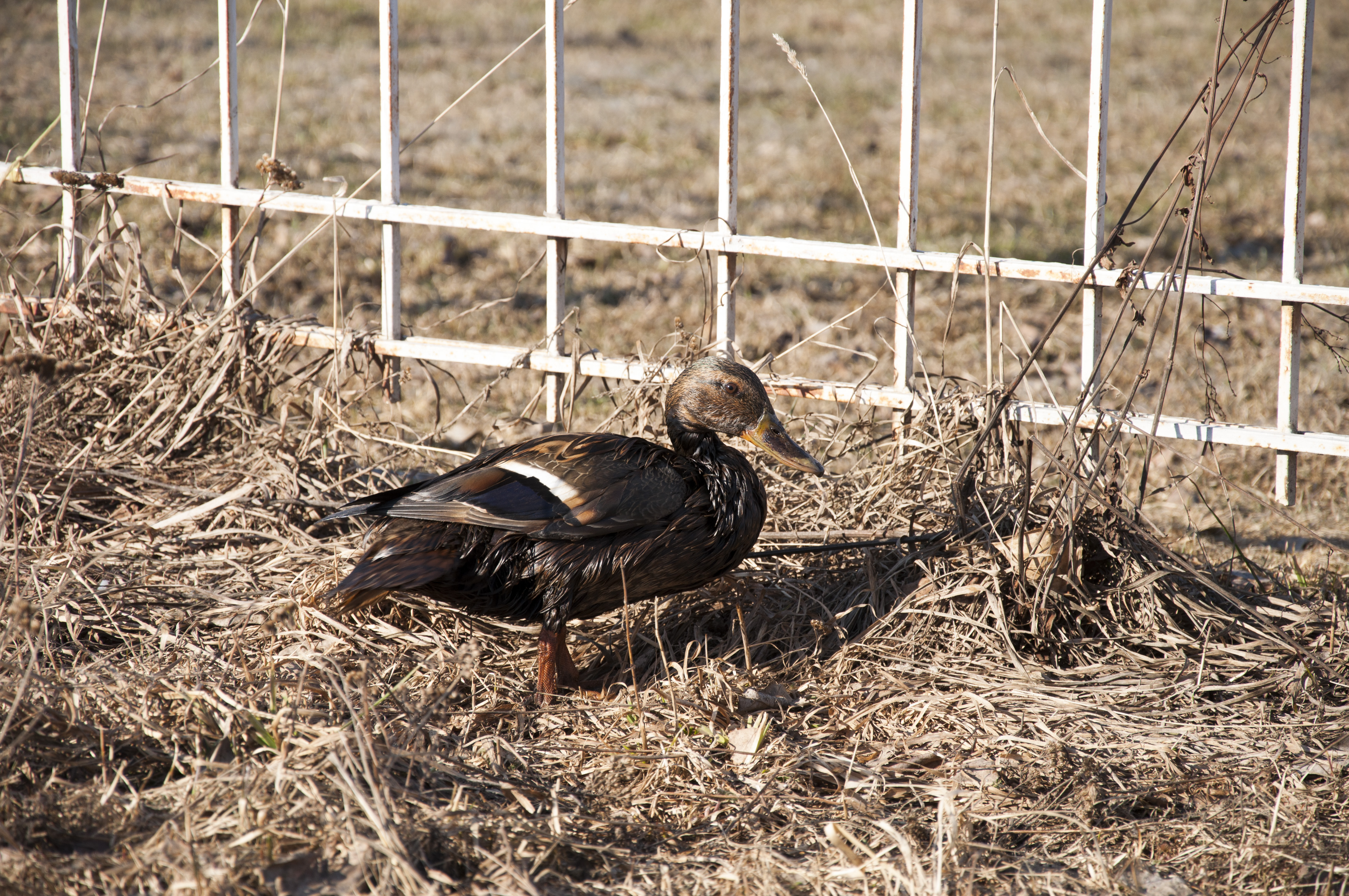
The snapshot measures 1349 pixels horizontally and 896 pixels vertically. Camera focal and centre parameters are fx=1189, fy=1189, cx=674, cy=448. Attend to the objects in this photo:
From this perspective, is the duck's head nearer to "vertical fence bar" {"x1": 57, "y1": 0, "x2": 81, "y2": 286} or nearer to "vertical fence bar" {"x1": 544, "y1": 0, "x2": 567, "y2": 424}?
"vertical fence bar" {"x1": 544, "y1": 0, "x2": 567, "y2": 424}

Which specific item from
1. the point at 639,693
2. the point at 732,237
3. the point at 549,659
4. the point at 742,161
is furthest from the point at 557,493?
the point at 742,161

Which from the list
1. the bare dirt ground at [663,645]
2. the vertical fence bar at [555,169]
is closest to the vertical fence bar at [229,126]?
the bare dirt ground at [663,645]

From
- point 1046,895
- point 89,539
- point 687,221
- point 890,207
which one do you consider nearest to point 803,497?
point 1046,895

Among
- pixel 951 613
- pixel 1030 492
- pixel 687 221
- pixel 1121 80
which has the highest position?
pixel 1121 80

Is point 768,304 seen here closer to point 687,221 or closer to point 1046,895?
point 687,221

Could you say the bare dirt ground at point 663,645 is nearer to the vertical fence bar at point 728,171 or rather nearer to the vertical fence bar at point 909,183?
the vertical fence bar at point 909,183

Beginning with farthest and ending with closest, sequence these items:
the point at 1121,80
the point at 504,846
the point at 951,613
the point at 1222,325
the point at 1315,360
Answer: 1. the point at 1121,80
2. the point at 1222,325
3. the point at 1315,360
4. the point at 951,613
5. the point at 504,846

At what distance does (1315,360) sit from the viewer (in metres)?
5.38

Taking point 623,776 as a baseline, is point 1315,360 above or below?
above

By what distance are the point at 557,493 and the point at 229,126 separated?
6.96ft

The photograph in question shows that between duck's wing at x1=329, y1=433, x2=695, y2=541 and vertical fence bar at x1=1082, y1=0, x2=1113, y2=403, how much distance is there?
1243mm

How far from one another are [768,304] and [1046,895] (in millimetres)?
4138

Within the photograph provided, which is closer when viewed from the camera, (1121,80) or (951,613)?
(951,613)

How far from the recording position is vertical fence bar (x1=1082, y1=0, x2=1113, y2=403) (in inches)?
128
